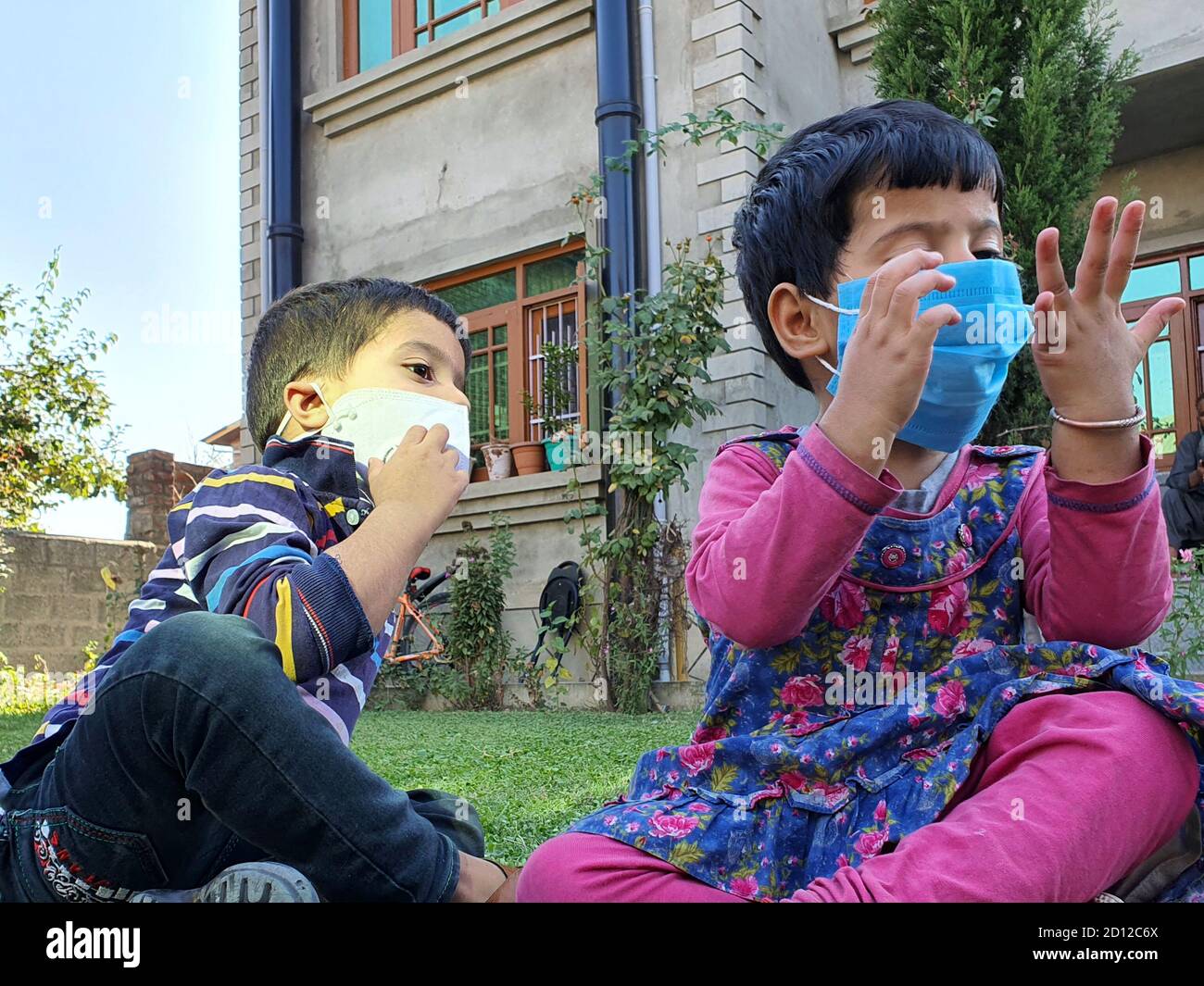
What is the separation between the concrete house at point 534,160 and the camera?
6.32m

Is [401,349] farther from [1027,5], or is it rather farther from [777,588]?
[1027,5]

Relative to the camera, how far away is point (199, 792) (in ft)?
4.17

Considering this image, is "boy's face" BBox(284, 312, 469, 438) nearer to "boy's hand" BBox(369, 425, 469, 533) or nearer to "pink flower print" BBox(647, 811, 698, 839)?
"boy's hand" BBox(369, 425, 469, 533)

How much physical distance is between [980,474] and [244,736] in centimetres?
105

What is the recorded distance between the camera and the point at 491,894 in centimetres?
151

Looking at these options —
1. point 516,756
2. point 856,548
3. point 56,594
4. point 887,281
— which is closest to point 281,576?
point 856,548

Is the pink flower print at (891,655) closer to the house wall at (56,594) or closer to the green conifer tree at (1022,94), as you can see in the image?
the green conifer tree at (1022,94)

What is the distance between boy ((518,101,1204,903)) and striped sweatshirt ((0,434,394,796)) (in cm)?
39

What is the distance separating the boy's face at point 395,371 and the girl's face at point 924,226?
745mm

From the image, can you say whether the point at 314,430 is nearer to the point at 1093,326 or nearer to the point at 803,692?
the point at 803,692

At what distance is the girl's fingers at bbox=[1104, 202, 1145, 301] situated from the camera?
1208 mm

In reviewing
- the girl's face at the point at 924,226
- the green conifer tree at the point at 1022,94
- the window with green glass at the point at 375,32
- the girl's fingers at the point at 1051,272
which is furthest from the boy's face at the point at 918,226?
the window with green glass at the point at 375,32

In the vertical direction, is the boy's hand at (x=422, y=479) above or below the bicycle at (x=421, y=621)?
above
